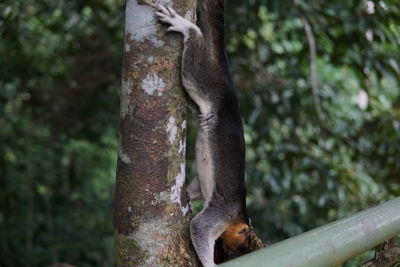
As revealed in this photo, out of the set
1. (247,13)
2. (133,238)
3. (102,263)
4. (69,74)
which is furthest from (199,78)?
(102,263)

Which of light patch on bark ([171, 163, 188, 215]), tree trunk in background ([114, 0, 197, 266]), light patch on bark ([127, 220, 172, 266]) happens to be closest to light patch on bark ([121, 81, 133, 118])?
tree trunk in background ([114, 0, 197, 266])

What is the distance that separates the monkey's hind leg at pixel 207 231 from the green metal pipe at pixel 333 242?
62cm

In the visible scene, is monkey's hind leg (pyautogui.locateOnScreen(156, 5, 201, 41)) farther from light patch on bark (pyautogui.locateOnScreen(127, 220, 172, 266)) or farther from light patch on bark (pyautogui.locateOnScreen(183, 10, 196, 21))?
light patch on bark (pyautogui.locateOnScreen(127, 220, 172, 266))

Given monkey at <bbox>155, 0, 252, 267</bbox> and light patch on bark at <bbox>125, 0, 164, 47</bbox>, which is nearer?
light patch on bark at <bbox>125, 0, 164, 47</bbox>

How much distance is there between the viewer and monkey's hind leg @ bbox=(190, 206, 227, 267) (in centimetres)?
185

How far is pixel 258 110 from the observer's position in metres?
3.53

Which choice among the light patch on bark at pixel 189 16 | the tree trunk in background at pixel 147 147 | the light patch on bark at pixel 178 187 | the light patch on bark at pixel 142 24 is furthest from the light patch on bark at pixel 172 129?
the light patch on bark at pixel 189 16

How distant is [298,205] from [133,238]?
2.34 m

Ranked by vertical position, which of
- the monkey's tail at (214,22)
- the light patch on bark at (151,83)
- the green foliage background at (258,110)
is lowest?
the green foliage background at (258,110)

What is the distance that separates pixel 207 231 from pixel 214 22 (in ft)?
3.42

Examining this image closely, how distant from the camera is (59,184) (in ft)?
19.9

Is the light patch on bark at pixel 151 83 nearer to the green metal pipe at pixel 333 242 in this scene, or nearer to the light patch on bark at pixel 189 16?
the light patch on bark at pixel 189 16

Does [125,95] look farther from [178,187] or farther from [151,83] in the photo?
[178,187]

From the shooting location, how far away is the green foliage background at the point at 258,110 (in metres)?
3.19
